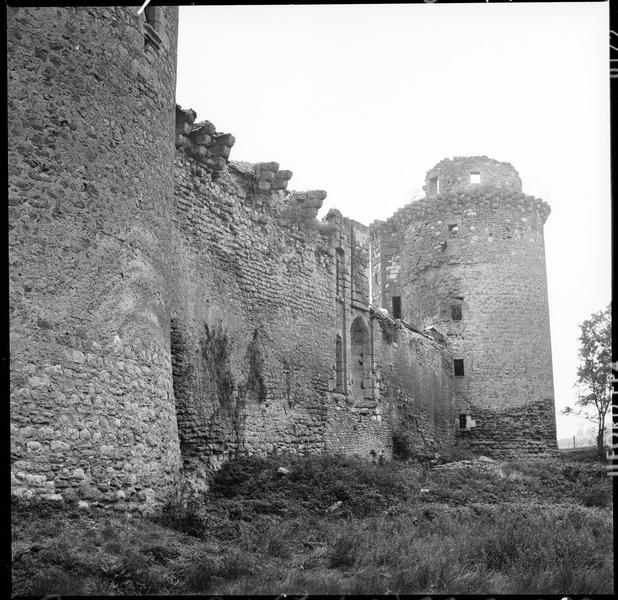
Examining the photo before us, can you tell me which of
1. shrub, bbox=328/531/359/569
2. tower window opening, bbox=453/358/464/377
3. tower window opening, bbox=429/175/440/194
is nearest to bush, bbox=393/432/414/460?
→ tower window opening, bbox=453/358/464/377

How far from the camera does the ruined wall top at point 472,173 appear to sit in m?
29.7

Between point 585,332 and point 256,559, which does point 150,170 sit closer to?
point 256,559

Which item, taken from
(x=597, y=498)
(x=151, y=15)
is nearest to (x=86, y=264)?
(x=151, y=15)

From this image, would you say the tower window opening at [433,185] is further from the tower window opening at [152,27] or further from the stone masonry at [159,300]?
the tower window opening at [152,27]

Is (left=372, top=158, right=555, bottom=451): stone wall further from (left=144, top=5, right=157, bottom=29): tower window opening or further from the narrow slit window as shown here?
(left=144, top=5, right=157, bottom=29): tower window opening

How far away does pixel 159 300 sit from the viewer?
10211 mm

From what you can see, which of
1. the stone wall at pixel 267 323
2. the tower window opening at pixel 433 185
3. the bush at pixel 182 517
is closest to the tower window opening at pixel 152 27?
the stone wall at pixel 267 323

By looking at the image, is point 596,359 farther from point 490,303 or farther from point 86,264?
point 86,264

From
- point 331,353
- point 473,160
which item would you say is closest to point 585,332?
point 473,160

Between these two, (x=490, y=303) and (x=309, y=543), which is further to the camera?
(x=490, y=303)

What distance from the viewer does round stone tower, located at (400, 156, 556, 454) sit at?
89.2 feet

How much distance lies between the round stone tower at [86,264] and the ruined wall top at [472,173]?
20852 mm

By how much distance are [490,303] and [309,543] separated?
64.2ft

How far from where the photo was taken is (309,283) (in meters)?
17.4
